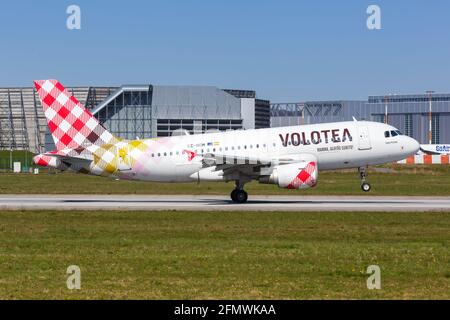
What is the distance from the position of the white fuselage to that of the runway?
2.08 m

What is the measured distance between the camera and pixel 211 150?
48.0 meters

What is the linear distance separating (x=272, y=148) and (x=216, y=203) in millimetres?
4653

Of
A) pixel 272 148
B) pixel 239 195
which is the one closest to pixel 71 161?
pixel 239 195

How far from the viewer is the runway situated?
43875 millimetres

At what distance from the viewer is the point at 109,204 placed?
155ft

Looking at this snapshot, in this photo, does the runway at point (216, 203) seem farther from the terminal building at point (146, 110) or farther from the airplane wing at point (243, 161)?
the terminal building at point (146, 110)

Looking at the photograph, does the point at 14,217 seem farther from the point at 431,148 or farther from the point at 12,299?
the point at 431,148

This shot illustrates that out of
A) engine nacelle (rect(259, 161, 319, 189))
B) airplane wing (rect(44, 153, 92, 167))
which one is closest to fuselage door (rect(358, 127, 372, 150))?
engine nacelle (rect(259, 161, 319, 189))

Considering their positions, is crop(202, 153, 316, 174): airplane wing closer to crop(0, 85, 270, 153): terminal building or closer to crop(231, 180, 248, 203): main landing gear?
crop(231, 180, 248, 203): main landing gear

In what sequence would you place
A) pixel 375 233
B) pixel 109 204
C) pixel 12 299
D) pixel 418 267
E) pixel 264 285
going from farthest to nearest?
pixel 109 204 → pixel 375 233 → pixel 418 267 → pixel 264 285 → pixel 12 299

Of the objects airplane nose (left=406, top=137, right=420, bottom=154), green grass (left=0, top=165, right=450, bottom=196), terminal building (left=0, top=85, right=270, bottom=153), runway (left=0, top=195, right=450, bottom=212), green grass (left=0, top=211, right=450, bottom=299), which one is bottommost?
green grass (left=0, top=165, right=450, bottom=196)

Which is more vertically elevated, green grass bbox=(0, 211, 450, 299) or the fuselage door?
the fuselage door

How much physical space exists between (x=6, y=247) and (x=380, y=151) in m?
27.0
